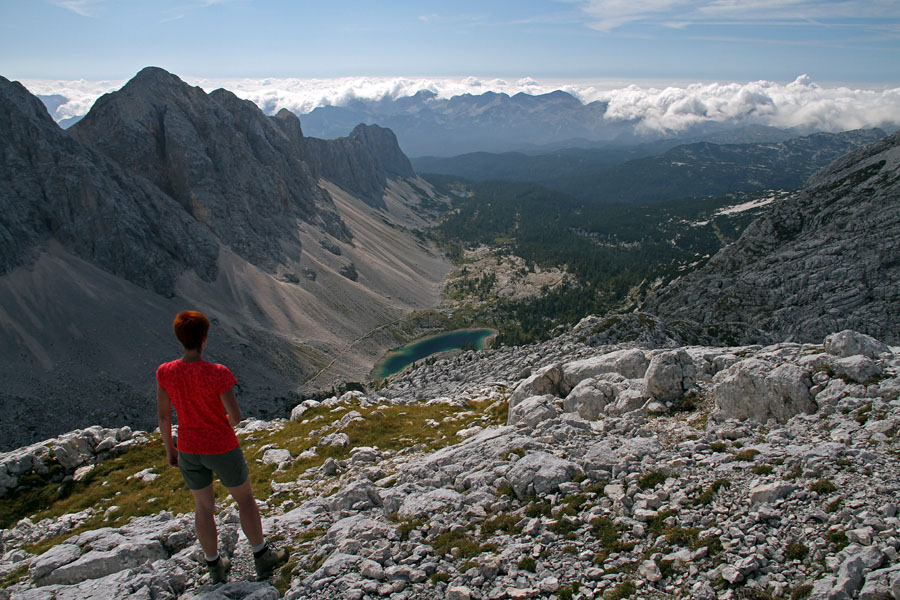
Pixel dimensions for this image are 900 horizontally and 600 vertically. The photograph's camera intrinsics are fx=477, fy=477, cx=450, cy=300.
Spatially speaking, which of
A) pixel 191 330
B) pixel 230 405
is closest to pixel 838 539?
pixel 230 405

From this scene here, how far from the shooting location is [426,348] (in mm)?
153125

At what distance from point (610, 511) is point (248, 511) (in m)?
10.1

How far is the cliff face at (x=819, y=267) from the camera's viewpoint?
75250 millimetres

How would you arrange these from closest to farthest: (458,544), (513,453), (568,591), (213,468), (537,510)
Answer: (568,591) < (213,468) < (458,544) < (537,510) < (513,453)

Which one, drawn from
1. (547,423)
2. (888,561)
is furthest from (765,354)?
(888,561)

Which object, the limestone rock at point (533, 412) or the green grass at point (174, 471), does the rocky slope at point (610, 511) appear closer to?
the limestone rock at point (533, 412)

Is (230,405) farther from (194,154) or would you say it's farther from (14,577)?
(194,154)

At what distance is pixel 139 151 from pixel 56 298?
6306 centimetres

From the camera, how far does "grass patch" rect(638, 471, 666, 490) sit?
14.7 meters

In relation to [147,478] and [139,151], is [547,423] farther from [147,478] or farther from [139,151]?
[139,151]

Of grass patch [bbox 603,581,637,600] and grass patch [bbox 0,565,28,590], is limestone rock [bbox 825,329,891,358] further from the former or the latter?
grass patch [bbox 0,565,28,590]

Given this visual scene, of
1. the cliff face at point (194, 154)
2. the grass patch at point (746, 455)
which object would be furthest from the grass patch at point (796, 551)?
the cliff face at point (194, 154)

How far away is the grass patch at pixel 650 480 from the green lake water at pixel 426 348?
120 meters

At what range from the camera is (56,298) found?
10650cm
